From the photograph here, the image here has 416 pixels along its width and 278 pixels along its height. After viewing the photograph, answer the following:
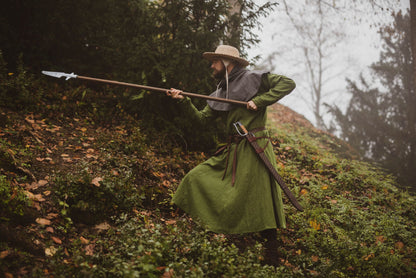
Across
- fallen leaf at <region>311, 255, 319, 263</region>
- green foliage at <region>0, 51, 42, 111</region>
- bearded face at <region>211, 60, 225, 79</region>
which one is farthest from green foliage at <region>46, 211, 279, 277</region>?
green foliage at <region>0, 51, 42, 111</region>

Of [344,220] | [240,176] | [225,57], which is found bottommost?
[344,220]

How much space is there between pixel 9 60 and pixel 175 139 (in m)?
4.11

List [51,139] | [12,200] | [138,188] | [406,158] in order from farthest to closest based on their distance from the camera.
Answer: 1. [406,158]
2. [51,139]
3. [138,188]
4. [12,200]

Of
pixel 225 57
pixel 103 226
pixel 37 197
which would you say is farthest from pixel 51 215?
pixel 225 57

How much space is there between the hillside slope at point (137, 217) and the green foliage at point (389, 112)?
423 cm

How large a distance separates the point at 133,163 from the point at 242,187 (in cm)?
237

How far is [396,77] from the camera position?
42.6ft

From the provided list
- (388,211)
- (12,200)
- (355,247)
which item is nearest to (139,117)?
(12,200)

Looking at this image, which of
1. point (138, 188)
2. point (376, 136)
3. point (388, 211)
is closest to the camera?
point (138, 188)

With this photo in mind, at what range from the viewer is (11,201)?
3170 millimetres

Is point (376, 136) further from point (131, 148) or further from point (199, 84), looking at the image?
point (131, 148)

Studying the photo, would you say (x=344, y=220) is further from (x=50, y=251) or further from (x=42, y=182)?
(x=42, y=182)

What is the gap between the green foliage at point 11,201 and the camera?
3080mm

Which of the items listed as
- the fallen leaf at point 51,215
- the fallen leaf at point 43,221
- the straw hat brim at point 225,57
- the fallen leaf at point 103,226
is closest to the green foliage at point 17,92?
the fallen leaf at point 51,215
